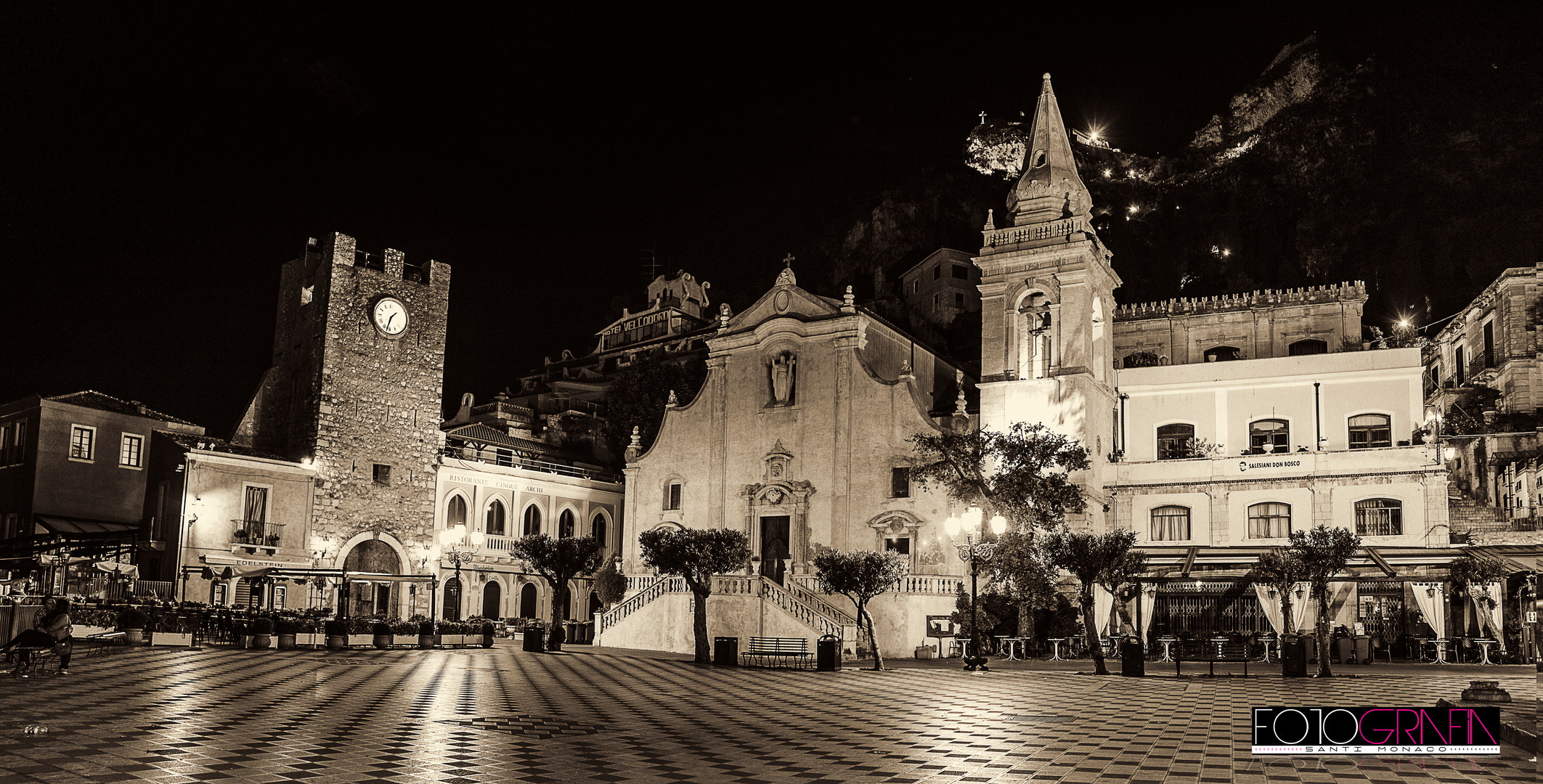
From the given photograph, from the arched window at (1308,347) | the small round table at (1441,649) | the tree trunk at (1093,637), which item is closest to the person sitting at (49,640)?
the tree trunk at (1093,637)

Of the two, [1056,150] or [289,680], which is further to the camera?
[1056,150]

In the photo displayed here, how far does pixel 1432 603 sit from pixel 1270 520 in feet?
20.2

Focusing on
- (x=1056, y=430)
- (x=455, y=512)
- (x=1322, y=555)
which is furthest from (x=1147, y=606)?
(x=455, y=512)

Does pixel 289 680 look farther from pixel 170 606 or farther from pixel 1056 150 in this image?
pixel 1056 150

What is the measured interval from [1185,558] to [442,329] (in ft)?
97.6

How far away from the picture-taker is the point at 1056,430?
125ft

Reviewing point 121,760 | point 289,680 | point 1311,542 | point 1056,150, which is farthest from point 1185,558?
point 121,760

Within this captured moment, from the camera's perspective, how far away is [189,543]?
37.8 metres

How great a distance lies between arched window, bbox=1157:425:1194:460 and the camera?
4166cm

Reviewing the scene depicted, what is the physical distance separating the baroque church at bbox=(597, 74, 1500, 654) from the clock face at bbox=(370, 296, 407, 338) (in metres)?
10.8

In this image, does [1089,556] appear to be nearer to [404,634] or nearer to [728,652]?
[728,652]

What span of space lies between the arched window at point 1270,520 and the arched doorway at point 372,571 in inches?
1198

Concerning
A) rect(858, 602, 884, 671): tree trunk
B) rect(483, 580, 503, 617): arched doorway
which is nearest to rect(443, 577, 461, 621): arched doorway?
rect(483, 580, 503, 617): arched doorway

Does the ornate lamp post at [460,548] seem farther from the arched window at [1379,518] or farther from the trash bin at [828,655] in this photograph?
the arched window at [1379,518]
